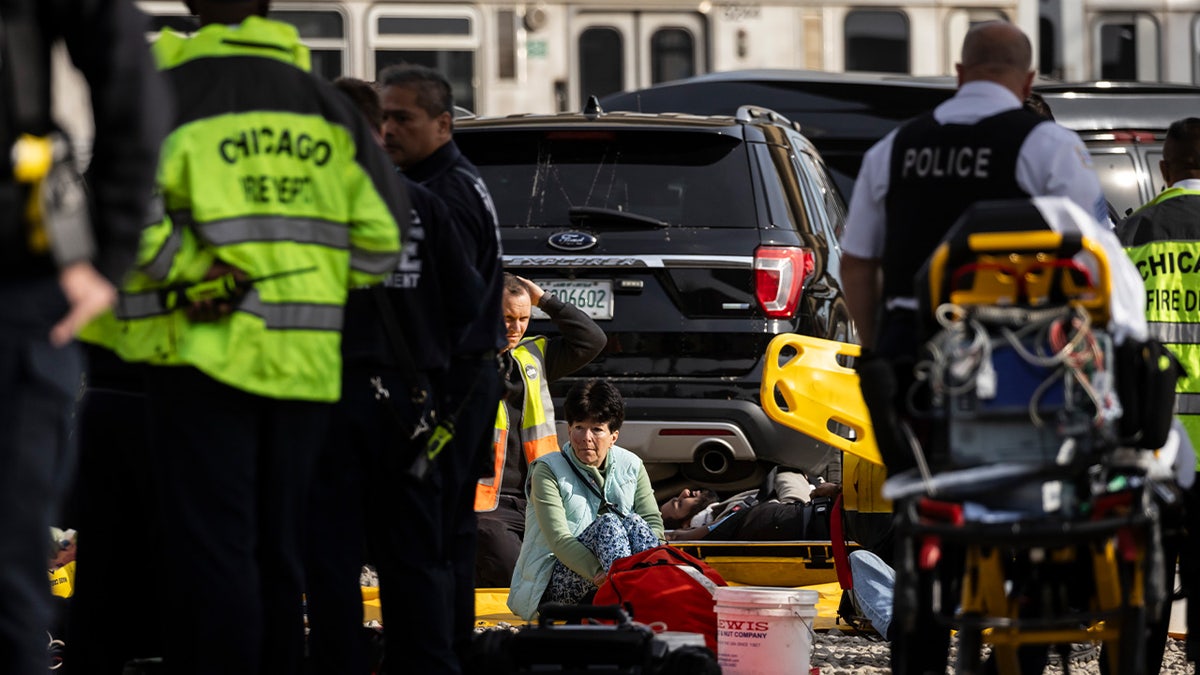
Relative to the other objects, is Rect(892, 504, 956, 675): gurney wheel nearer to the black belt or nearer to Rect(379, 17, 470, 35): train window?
the black belt

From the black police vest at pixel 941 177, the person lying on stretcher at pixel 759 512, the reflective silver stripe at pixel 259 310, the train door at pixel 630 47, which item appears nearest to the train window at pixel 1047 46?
the train door at pixel 630 47

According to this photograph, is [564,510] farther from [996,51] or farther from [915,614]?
[915,614]

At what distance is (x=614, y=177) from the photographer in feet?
33.0

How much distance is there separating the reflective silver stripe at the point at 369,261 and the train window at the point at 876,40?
21.9 m

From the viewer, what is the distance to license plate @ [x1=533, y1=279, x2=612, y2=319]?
9.84 m

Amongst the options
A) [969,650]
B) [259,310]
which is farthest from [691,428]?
[259,310]

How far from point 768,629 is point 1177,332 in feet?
5.31

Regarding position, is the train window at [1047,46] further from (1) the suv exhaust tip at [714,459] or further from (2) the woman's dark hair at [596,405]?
(2) the woman's dark hair at [596,405]

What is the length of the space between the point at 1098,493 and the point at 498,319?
207 cm

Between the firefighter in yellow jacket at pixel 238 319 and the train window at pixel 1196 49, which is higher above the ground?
the train window at pixel 1196 49

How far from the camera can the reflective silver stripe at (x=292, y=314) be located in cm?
517

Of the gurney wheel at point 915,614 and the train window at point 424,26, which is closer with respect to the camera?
the gurney wheel at point 915,614

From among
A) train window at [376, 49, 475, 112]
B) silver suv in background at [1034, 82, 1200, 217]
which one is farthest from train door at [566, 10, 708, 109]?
silver suv in background at [1034, 82, 1200, 217]

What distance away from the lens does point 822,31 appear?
1054 inches
